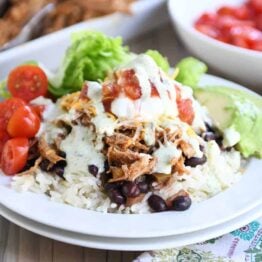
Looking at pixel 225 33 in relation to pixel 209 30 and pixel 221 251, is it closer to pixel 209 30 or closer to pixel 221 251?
pixel 209 30

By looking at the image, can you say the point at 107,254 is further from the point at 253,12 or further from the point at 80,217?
the point at 253,12

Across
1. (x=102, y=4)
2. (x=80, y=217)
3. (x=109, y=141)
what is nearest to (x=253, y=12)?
(x=102, y=4)

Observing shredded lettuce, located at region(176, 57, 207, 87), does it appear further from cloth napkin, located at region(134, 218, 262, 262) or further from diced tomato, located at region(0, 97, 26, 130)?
cloth napkin, located at region(134, 218, 262, 262)

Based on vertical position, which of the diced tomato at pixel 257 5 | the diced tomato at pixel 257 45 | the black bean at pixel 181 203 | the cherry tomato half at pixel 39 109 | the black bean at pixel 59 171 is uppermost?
the cherry tomato half at pixel 39 109

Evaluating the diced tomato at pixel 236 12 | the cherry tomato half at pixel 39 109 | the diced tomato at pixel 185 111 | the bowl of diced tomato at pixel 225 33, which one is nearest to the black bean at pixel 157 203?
the diced tomato at pixel 185 111

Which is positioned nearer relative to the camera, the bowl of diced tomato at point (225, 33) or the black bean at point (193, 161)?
the black bean at point (193, 161)

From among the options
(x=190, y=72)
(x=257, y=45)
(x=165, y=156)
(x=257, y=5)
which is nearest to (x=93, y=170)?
(x=165, y=156)

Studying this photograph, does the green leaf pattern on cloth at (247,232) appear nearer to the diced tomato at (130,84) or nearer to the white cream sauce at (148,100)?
the white cream sauce at (148,100)
